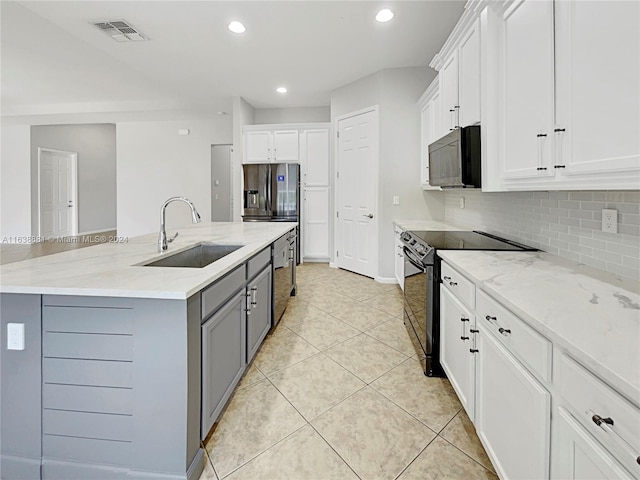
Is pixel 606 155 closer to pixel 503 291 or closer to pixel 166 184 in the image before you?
pixel 503 291

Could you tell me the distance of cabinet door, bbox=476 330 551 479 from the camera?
1019mm

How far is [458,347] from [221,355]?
4.06 feet

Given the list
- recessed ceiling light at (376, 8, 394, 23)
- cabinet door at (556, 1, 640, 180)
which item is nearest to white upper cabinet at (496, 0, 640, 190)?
cabinet door at (556, 1, 640, 180)

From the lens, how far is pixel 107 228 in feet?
32.4

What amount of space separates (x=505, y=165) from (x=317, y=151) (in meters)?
4.28

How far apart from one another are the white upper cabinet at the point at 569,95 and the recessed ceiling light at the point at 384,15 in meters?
1.60

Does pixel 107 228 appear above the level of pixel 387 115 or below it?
below

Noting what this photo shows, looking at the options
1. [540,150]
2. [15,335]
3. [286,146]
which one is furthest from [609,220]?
[286,146]

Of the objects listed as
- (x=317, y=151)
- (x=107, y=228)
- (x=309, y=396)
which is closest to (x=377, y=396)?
(x=309, y=396)

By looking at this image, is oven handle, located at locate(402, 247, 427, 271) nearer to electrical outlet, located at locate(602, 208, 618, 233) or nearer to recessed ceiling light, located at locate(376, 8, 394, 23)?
electrical outlet, located at locate(602, 208, 618, 233)

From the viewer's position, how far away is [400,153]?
14.9 feet

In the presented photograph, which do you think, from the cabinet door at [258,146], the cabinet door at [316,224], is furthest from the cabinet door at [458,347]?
the cabinet door at [258,146]

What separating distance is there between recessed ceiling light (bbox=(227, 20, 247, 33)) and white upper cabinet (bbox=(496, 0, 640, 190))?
2571 millimetres

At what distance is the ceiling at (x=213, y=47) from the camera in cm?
321
